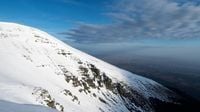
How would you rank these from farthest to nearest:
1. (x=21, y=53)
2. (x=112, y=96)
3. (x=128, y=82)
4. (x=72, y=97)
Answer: (x=128, y=82) → (x=112, y=96) → (x=21, y=53) → (x=72, y=97)

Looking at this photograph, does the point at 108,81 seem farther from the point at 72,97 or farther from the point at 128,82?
the point at 72,97

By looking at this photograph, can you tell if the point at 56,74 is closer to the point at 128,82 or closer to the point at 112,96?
the point at 112,96

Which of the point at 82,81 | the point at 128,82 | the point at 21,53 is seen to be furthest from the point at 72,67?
the point at 128,82

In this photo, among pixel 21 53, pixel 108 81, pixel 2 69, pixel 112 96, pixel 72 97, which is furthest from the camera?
pixel 108 81

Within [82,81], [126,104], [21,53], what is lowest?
[126,104]

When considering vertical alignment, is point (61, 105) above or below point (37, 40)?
below

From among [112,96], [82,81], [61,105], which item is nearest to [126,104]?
[112,96]

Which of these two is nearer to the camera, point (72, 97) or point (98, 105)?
point (72, 97)
